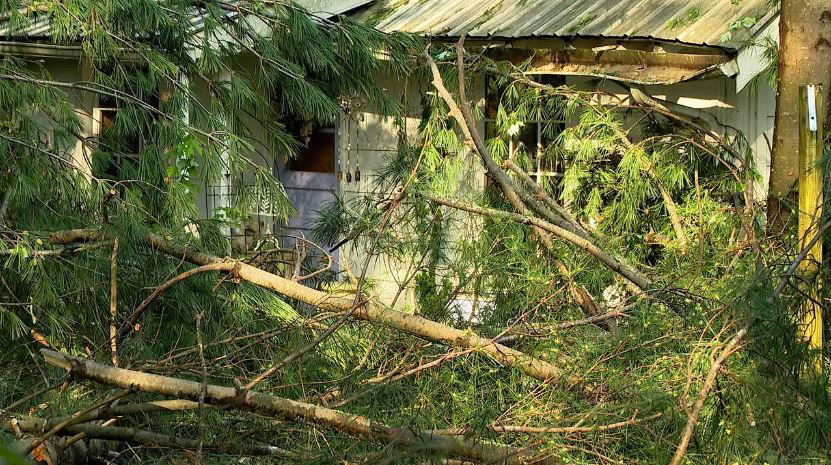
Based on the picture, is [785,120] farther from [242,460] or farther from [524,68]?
[242,460]

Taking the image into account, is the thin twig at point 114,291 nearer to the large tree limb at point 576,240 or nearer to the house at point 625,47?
the house at point 625,47

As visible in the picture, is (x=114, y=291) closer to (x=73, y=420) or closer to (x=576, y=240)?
(x=73, y=420)

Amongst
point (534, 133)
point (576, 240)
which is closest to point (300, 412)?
point (576, 240)

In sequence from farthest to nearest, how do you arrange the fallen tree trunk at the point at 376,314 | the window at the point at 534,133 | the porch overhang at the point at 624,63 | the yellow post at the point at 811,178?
the window at the point at 534,133
the porch overhang at the point at 624,63
the fallen tree trunk at the point at 376,314
the yellow post at the point at 811,178

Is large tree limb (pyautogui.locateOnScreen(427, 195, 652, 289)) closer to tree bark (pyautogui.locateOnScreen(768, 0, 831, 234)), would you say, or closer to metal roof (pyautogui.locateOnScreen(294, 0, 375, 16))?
tree bark (pyautogui.locateOnScreen(768, 0, 831, 234))

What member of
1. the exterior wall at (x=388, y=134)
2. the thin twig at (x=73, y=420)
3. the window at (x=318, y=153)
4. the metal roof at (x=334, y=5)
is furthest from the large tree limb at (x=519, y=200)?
the window at (x=318, y=153)

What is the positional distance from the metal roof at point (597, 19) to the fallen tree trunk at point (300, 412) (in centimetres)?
386

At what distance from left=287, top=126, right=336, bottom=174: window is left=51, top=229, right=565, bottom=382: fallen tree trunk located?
4773 millimetres

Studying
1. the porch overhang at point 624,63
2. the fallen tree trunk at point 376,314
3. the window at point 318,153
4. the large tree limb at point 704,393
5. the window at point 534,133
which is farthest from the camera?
the window at point 318,153

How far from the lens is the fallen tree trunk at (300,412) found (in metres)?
3.46

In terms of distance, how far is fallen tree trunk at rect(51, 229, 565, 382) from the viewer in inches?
160

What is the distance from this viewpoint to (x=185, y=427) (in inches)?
174

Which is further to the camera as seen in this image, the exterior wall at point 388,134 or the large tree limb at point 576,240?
the exterior wall at point 388,134

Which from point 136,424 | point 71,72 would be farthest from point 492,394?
point 71,72
